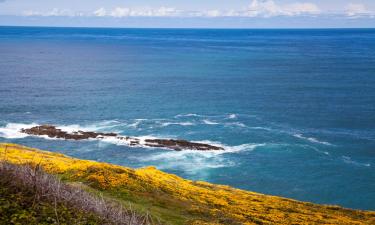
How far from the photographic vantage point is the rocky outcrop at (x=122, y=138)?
98.1 meters

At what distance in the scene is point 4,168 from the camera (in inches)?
816

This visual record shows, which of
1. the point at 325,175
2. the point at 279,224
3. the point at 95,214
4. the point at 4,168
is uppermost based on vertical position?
the point at 4,168

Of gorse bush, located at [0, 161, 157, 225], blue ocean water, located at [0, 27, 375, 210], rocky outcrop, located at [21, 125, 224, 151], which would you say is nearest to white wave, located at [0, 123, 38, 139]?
blue ocean water, located at [0, 27, 375, 210]

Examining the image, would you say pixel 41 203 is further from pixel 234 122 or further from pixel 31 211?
pixel 234 122

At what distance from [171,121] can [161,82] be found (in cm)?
6054

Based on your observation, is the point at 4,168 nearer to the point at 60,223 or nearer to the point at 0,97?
the point at 60,223

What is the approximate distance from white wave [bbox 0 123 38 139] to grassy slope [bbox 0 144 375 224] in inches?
2200

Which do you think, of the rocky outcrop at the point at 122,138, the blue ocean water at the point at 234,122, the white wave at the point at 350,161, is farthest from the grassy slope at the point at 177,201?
the rocky outcrop at the point at 122,138

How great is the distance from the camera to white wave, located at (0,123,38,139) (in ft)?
336

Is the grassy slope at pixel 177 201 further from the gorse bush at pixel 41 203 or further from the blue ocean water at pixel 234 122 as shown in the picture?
the blue ocean water at pixel 234 122

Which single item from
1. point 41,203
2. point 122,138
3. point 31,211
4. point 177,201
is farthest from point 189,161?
point 31,211

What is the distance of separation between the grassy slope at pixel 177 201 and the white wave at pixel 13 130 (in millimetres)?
55887

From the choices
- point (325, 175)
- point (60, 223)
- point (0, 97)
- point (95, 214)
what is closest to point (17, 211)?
point (60, 223)

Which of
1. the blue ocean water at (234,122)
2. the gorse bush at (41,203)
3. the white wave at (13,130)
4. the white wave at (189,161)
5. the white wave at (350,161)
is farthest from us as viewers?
the white wave at (13,130)
